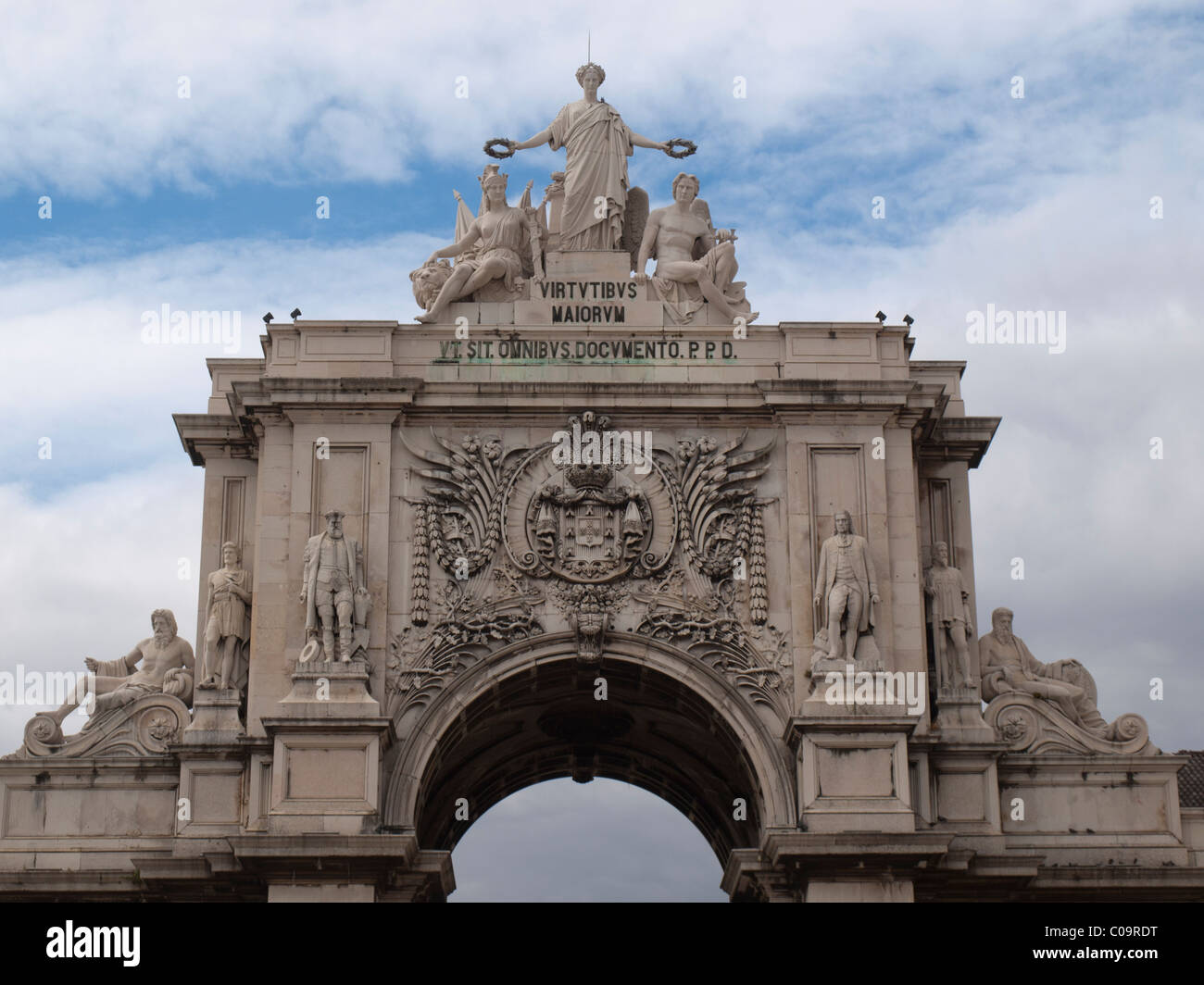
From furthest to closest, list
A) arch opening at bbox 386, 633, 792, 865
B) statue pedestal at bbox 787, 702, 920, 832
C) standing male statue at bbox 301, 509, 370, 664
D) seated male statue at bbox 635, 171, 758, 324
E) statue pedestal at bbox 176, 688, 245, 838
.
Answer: seated male statue at bbox 635, 171, 758, 324 → arch opening at bbox 386, 633, 792, 865 → standing male statue at bbox 301, 509, 370, 664 → statue pedestal at bbox 176, 688, 245, 838 → statue pedestal at bbox 787, 702, 920, 832

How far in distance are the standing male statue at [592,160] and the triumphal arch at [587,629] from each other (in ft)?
2.01

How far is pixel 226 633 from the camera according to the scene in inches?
1273

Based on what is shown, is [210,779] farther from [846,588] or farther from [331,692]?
[846,588]

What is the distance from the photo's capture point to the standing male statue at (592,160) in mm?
34875

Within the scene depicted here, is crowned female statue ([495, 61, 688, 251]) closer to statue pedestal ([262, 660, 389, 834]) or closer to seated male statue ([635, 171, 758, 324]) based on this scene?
seated male statue ([635, 171, 758, 324])

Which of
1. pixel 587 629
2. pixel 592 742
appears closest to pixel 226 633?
pixel 587 629

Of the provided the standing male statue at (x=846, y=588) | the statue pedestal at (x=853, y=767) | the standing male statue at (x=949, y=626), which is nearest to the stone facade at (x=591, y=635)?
the statue pedestal at (x=853, y=767)

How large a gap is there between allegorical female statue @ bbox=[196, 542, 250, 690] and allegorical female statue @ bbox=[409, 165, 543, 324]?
5.10m

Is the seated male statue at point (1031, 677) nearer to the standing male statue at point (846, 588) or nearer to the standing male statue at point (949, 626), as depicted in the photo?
the standing male statue at point (949, 626)

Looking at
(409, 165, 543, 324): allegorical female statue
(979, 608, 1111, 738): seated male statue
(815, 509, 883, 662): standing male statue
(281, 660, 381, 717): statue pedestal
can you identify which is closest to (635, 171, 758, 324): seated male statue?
(409, 165, 543, 324): allegorical female statue

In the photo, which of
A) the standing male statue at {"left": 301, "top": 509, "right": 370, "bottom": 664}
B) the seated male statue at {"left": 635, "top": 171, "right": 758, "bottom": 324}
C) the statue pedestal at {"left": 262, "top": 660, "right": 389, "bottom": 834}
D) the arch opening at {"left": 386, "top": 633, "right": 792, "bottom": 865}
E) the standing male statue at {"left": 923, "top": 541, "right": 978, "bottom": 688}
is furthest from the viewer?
the seated male statue at {"left": 635, "top": 171, "right": 758, "bottom": 324}

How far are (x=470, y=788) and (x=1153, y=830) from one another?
11.1 metres

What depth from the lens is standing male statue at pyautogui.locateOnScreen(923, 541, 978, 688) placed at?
3288 cm

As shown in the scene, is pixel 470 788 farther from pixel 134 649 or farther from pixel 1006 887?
pixel 1006 887
